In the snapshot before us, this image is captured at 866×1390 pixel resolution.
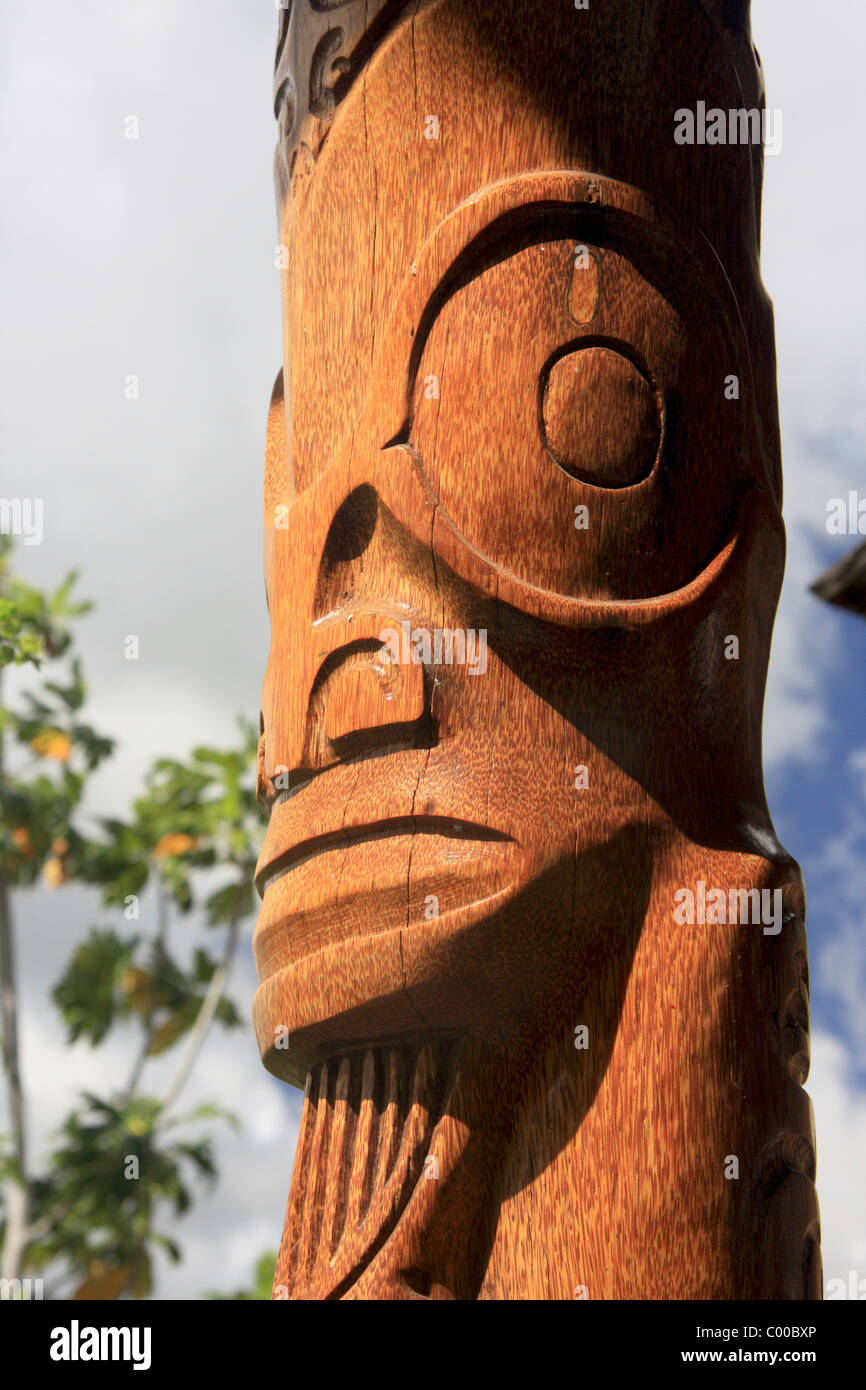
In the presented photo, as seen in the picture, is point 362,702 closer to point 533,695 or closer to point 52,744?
point 533,695

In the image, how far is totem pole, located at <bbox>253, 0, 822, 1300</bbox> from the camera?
233 centimetres

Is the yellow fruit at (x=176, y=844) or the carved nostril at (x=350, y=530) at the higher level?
the yellow fruit at (x=176, y=844)

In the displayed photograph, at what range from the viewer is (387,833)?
2.47 m

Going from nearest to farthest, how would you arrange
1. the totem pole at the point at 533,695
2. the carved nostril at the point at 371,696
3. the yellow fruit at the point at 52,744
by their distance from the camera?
the totem pole at the point at 533,695 → the carved nostril at the point at 371,696 → the yellow fruit at the point at 52,744

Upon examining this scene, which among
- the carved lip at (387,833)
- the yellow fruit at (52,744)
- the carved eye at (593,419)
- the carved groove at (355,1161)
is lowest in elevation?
the carved groove at (355,1161)

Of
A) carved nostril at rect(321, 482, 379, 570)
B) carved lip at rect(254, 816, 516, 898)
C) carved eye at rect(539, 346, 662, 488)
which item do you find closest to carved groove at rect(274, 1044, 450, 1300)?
carved lip at rect(254, 816, 516, 898)

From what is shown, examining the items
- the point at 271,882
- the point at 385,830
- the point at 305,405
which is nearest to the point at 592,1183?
the point at 385,830

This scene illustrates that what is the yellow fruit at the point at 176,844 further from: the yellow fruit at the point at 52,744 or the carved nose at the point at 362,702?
the carved nose at the point at 362,702

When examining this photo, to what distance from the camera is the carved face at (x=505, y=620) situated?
2393mm

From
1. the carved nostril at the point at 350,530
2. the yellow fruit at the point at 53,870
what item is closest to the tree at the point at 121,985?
the yellow fruit at the point at 53,870

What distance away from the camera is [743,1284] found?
226 cm

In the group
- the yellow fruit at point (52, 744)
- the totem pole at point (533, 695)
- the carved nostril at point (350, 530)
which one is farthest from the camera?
the yellow fruit at point (52, 744)

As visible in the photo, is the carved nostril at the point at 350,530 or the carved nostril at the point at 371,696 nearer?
the carved nostril at the point at 371,696
